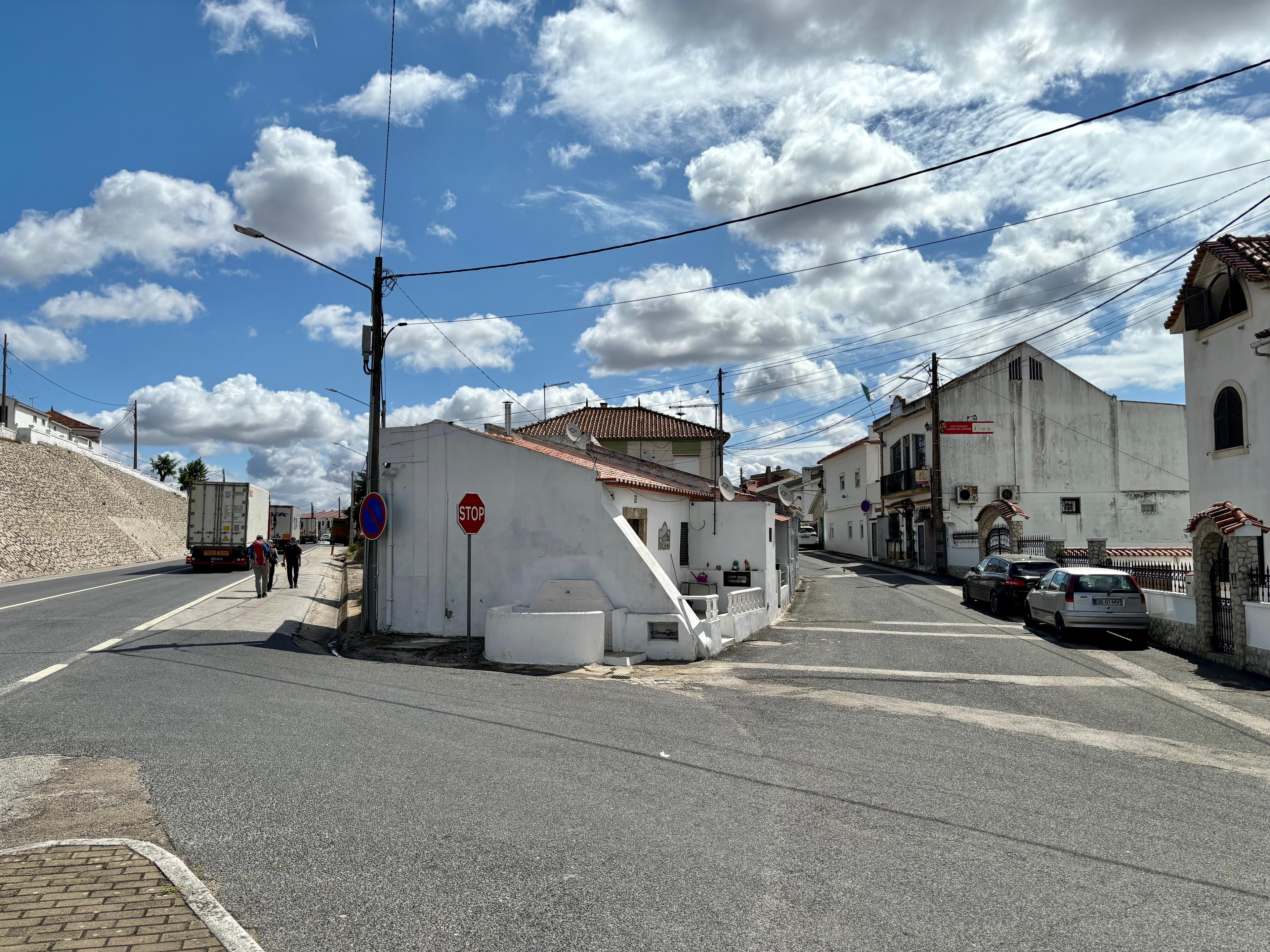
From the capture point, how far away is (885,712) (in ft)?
33.1

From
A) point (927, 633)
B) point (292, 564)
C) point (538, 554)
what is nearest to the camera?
point (538, 554)

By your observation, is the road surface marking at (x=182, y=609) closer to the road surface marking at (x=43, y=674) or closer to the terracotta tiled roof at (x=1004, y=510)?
the road surface marking at (x=43, y=674)

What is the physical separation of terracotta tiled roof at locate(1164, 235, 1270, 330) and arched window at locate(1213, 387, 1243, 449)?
278 cm

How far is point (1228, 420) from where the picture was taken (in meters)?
20.5

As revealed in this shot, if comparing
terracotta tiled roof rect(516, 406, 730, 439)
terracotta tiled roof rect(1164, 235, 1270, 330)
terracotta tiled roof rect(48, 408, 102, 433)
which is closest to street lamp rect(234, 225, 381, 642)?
terracotta tiled roof rect(1164, 235, 1270, 330)

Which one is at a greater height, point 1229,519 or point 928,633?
point 1229,519

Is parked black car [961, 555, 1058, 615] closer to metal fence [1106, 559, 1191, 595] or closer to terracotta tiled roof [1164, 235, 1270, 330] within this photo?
metal fence [1106, 559, 1191, 595]

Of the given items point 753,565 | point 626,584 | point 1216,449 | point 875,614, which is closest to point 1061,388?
point 1216,449

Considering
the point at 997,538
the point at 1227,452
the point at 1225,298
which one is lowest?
the point at 997,538

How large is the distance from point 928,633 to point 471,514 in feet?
34.2

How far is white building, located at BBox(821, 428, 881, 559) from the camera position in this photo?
52500 mm

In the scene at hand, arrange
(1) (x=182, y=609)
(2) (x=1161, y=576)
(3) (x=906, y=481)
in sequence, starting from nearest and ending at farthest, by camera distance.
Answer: (2) (x=1161, y=576) → (1) (x=182, y=609) → (3) (x=906, y=481)

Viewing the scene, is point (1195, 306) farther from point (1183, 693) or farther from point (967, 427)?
point (967, 427)

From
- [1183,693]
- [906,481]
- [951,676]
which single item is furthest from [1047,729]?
[906,481]
